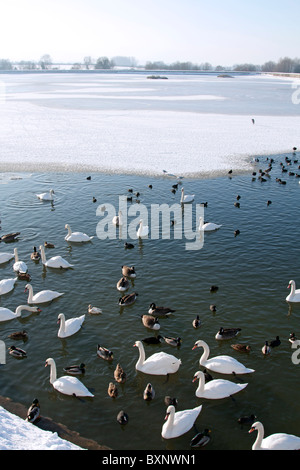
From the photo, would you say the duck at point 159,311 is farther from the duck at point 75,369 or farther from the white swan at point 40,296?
the white swan at point 40,296

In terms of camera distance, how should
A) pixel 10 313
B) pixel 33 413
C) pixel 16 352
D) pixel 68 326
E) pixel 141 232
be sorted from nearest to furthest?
pixel 33 413 → pixel 16 352 → pixel 68 326 → pixel 10 313 → pixel 141 232

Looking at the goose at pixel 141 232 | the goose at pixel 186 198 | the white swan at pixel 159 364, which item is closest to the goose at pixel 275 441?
the white swan at pixel 159 364

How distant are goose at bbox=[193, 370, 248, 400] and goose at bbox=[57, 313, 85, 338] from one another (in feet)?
16.0

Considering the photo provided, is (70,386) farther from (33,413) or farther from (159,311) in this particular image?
(159,311)

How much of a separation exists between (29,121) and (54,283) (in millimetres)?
41047

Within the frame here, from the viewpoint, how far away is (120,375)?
12.9m

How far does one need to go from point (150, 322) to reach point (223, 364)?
10.7 feet

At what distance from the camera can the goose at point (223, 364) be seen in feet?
43.1

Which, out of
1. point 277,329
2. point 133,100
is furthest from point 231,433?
point 133,100

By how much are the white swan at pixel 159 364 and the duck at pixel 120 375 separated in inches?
28.1

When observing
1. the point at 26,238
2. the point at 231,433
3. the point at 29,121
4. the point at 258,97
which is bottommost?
the point at 231,433

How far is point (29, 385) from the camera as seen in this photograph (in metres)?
12.9

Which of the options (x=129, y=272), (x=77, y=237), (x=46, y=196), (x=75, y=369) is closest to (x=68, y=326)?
(x=75, y=369)
